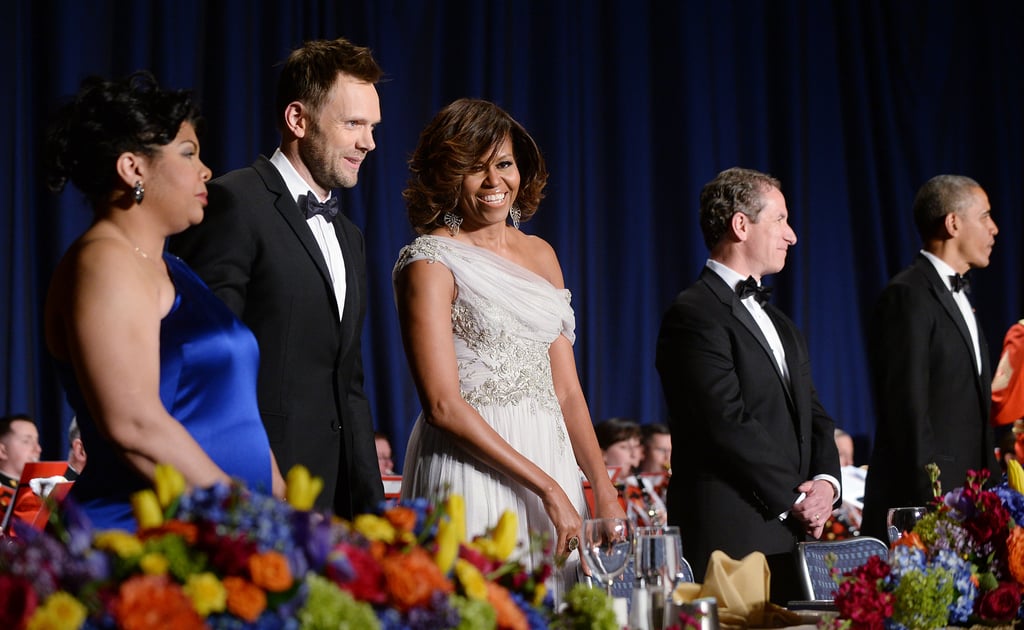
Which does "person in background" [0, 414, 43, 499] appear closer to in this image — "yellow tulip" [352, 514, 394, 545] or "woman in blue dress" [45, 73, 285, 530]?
"woman in blue dress" [45, 73, 285, 530]

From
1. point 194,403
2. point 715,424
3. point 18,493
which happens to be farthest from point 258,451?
point 18,493

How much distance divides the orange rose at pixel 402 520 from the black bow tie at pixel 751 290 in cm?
271

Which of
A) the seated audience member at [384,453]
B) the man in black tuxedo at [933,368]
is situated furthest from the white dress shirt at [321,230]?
the seated audience member at [384,453]

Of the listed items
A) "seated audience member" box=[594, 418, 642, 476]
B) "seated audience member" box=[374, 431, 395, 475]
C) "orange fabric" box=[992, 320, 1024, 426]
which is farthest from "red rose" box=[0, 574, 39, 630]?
"seated audience member" box=[594, 418, 642, 476]

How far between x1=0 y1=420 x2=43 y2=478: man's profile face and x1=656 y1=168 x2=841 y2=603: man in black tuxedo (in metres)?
3.19

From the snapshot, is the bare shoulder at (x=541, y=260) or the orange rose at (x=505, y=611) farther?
the bare shoulder at (x=541, y=260)

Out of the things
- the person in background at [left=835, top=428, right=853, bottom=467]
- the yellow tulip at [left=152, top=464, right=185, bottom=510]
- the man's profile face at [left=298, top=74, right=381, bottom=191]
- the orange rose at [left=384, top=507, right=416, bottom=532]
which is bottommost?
the person in background at [left=835, top=428, right=853, bottom=467]

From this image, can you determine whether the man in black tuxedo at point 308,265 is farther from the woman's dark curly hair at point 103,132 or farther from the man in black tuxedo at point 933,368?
the man in black tuxedo at point 933,368

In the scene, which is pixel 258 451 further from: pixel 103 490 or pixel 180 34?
pixel 180 34

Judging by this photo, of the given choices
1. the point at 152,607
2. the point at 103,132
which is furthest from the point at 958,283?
the point at 152,607

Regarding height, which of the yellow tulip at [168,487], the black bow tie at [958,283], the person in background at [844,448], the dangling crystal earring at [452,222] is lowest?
the person in background at [844,448]

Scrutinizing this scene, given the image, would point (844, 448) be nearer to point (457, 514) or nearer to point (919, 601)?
point (919, 601)

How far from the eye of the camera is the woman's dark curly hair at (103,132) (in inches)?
85.1

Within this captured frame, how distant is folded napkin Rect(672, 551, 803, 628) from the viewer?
6.66 ft
